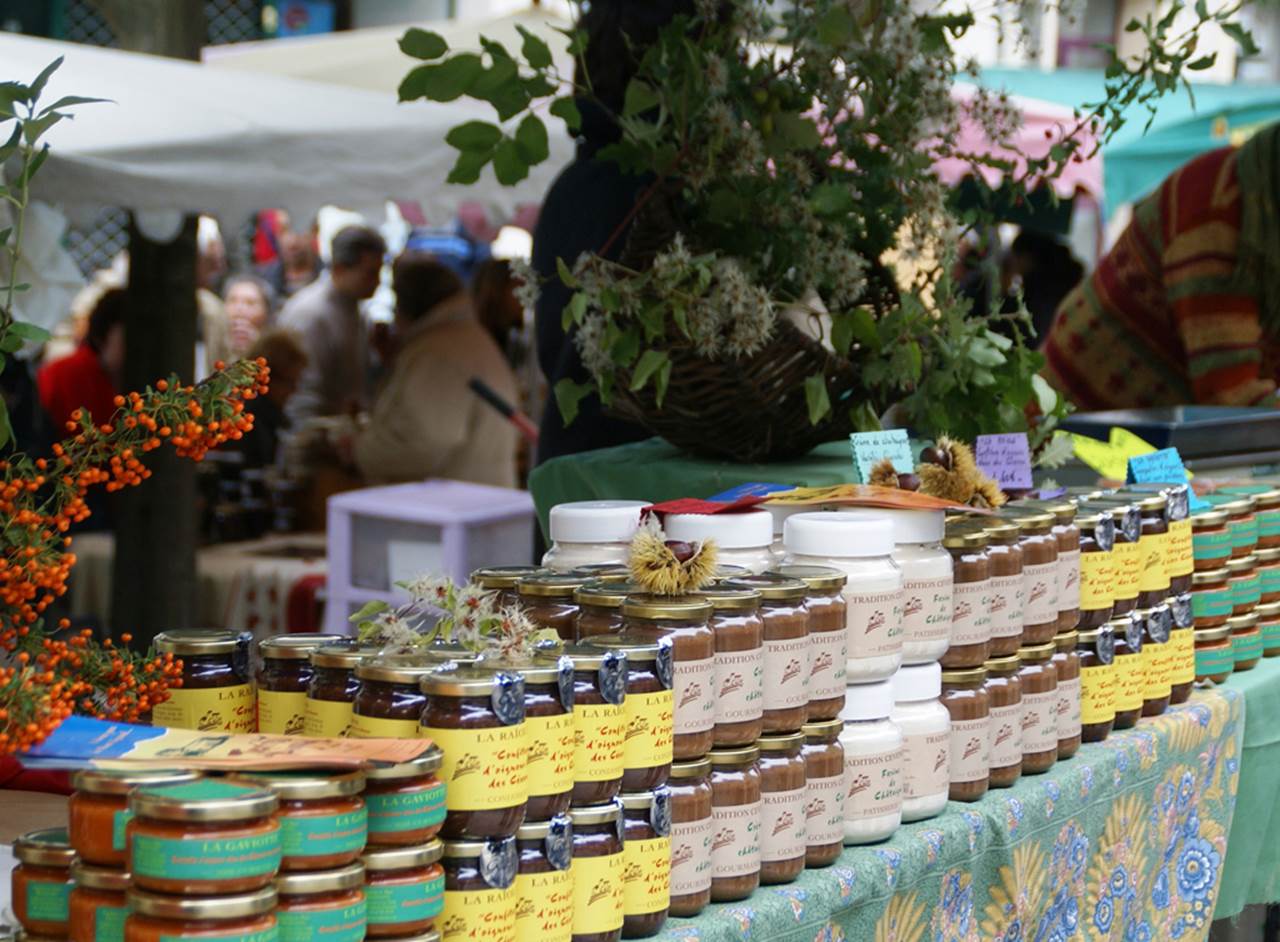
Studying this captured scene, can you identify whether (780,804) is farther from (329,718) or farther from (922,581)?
(329,718)

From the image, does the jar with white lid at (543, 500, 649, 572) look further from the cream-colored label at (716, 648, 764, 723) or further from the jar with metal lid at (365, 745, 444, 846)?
the jar with metal lid at (365, 745, 444, 846)

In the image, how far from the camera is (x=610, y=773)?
1.40 metres

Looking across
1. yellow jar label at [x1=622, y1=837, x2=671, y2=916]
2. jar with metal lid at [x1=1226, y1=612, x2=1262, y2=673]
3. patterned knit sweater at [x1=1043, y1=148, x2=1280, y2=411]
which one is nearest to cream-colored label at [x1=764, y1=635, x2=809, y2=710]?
yellow jar label at [x1=622, y1=837, x2=671, y2=916]

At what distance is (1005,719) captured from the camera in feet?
6.70

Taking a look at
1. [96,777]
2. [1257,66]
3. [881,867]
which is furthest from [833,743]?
[1257,66]

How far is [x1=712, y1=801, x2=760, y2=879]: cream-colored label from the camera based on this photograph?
1.57m

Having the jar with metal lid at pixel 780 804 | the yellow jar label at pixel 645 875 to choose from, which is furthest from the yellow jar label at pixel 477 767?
the jar with metal lid at pixel 780 804

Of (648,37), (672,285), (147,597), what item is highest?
(648,37)

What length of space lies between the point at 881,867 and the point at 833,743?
0.15 m

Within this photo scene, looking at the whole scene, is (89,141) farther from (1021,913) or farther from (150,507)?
(1021,913)

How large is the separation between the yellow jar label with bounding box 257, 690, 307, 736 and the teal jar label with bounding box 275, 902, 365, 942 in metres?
0.34

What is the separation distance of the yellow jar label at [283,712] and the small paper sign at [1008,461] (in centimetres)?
131

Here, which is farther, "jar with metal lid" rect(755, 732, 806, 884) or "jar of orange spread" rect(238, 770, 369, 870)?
"jar with metal lid" rect(755, 732, 806, 884)

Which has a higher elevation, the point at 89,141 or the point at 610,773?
the point at 89,141
